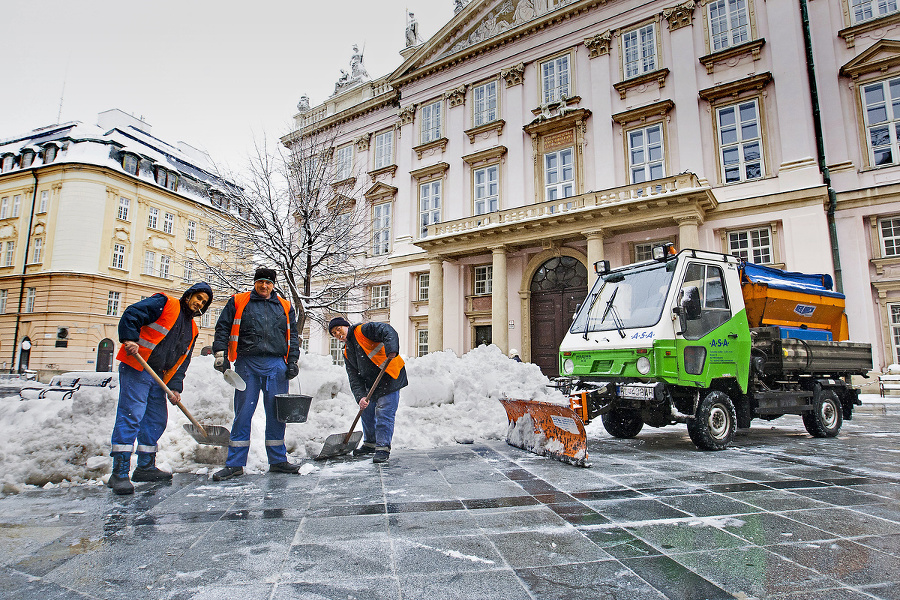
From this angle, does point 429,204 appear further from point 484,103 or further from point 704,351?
point 704,351

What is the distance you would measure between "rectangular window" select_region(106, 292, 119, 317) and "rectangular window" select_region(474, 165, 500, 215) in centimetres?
2648

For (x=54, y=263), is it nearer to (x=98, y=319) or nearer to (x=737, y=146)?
(x=98, y=319)

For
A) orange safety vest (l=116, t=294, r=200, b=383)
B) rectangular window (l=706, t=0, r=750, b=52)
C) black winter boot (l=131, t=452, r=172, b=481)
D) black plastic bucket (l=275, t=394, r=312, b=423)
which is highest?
rectangular window (l=706, t=0, r=750, b=52)

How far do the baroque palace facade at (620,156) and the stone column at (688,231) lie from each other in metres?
0.07

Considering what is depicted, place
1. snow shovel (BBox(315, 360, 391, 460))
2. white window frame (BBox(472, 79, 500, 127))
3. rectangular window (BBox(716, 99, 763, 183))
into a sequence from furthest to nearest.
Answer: white window frame (BBox(472, 79, 500, 127)) < rectangular window (BBox(716, 99, 763, 183)) < snow shovel (BBox(315, 360, 391, 460))

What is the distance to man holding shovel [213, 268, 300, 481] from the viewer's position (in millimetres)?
5086

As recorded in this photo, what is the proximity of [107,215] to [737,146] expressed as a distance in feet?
122

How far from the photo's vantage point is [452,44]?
24.9 m

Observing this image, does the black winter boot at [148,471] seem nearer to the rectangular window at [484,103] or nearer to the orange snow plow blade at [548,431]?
the orange snow plow blade at [548,431]

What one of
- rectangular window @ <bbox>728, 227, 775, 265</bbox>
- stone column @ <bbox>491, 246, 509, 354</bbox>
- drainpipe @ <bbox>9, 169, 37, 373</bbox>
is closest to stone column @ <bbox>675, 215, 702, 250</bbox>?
rectangular window @ <bbox>728, 227, 775, 265</bbox>

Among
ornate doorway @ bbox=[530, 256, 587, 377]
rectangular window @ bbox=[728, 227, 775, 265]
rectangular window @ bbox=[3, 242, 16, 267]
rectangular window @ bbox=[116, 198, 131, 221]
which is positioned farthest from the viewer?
rectangular window @ bbox=[3, 242, 16, 267]

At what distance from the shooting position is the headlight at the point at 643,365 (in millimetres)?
6390

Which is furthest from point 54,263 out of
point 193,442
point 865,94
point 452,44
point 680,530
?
point 865,94

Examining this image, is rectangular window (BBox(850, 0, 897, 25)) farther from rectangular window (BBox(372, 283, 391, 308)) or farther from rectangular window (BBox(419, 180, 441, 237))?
rectangular window (BBox(372, 283, 391, 308))
